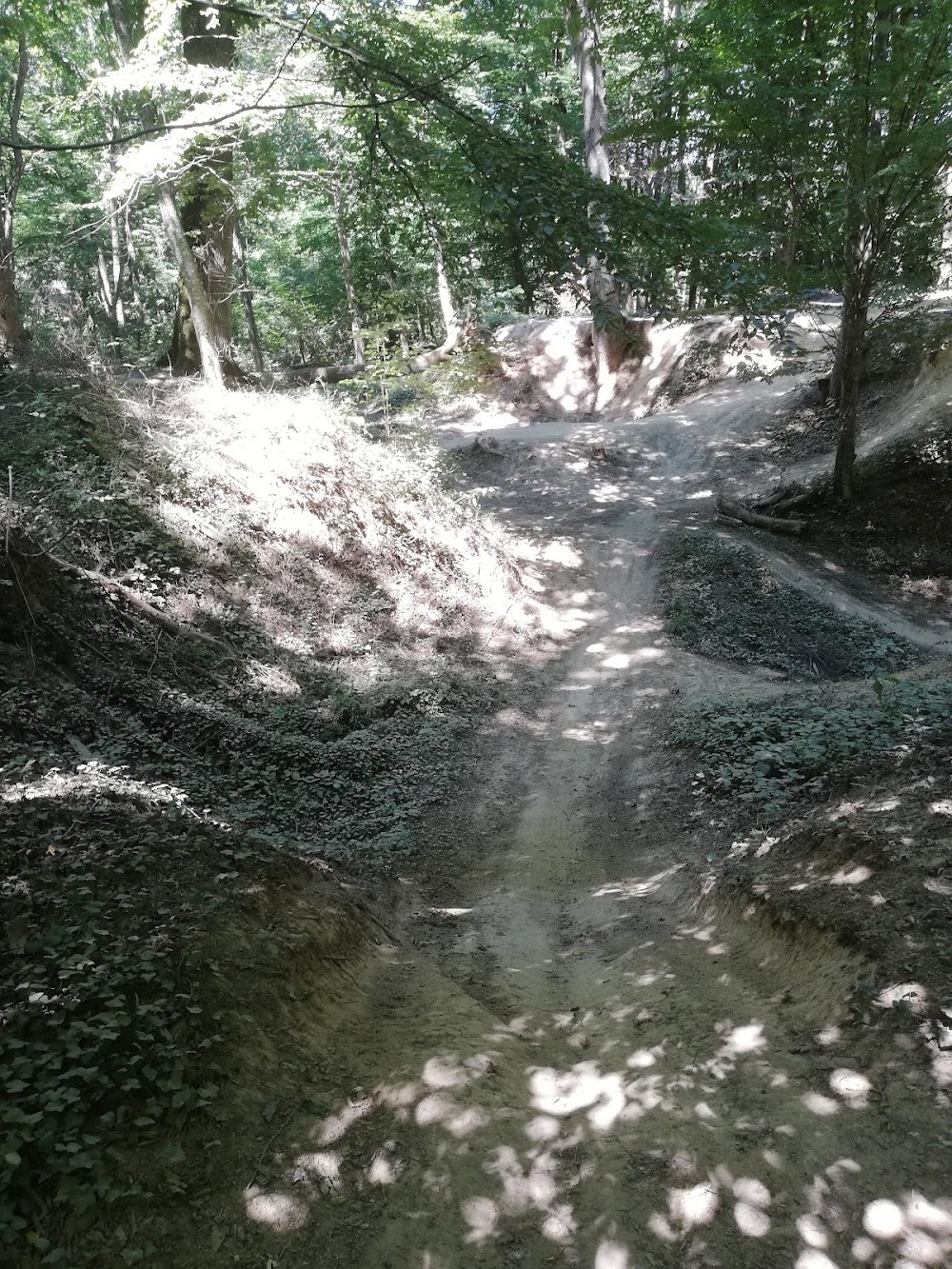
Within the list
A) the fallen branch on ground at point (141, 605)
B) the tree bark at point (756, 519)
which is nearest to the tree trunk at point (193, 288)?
the fallen branch on ground at point (141, 605)

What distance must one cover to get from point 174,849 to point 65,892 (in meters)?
0.90

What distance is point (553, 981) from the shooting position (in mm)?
5570

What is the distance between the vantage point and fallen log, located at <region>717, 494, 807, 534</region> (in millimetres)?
18125

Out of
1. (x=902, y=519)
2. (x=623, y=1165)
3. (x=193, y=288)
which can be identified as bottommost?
(x=623, y=1165)

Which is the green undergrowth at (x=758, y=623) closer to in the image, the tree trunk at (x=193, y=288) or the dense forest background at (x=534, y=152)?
the dense forest background at (x=534, y=152)

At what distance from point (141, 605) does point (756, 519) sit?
14362mm

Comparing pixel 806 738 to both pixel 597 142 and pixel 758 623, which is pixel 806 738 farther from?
pixel 597 142

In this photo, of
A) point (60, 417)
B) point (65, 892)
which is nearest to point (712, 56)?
point (60, 417)

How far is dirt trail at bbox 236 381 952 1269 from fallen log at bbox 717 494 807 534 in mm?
12148

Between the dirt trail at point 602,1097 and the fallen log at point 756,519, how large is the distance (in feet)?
39.9

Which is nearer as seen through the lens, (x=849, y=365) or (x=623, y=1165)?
(x=623, y=1165)

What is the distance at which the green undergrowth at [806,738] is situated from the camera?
7.05 m

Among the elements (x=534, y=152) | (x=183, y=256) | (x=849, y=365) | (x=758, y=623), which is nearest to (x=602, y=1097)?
(x=534, y=152)

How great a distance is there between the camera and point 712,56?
12.7 metres
